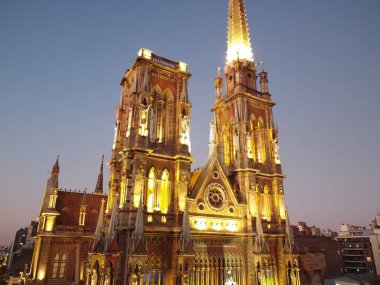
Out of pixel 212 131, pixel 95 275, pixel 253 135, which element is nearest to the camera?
pixel 95 275

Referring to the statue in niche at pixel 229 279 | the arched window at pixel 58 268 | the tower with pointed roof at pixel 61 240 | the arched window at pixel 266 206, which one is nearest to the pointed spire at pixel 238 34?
the arched window at pixel 266 206

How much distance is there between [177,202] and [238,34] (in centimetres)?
2814

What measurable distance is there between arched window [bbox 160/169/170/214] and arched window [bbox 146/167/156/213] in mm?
823

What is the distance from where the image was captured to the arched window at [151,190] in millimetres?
25797

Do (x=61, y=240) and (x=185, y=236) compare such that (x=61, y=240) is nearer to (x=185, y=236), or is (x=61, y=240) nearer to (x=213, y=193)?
(x=185, y=236)

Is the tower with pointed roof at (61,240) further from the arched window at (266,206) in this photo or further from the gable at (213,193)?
the arched window at (266,206)

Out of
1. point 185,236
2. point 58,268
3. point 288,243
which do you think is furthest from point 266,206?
point 58,268

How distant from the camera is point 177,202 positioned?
26547 millimetres

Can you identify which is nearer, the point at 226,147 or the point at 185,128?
the point at 185,128

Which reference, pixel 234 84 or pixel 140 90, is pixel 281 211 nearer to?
pixel 234 84

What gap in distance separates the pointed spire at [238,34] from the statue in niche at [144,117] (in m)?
Result: 17.4

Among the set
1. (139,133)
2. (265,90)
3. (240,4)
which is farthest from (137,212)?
(240,4)

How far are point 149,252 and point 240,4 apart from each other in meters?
38.6

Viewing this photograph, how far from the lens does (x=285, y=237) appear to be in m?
32.0
